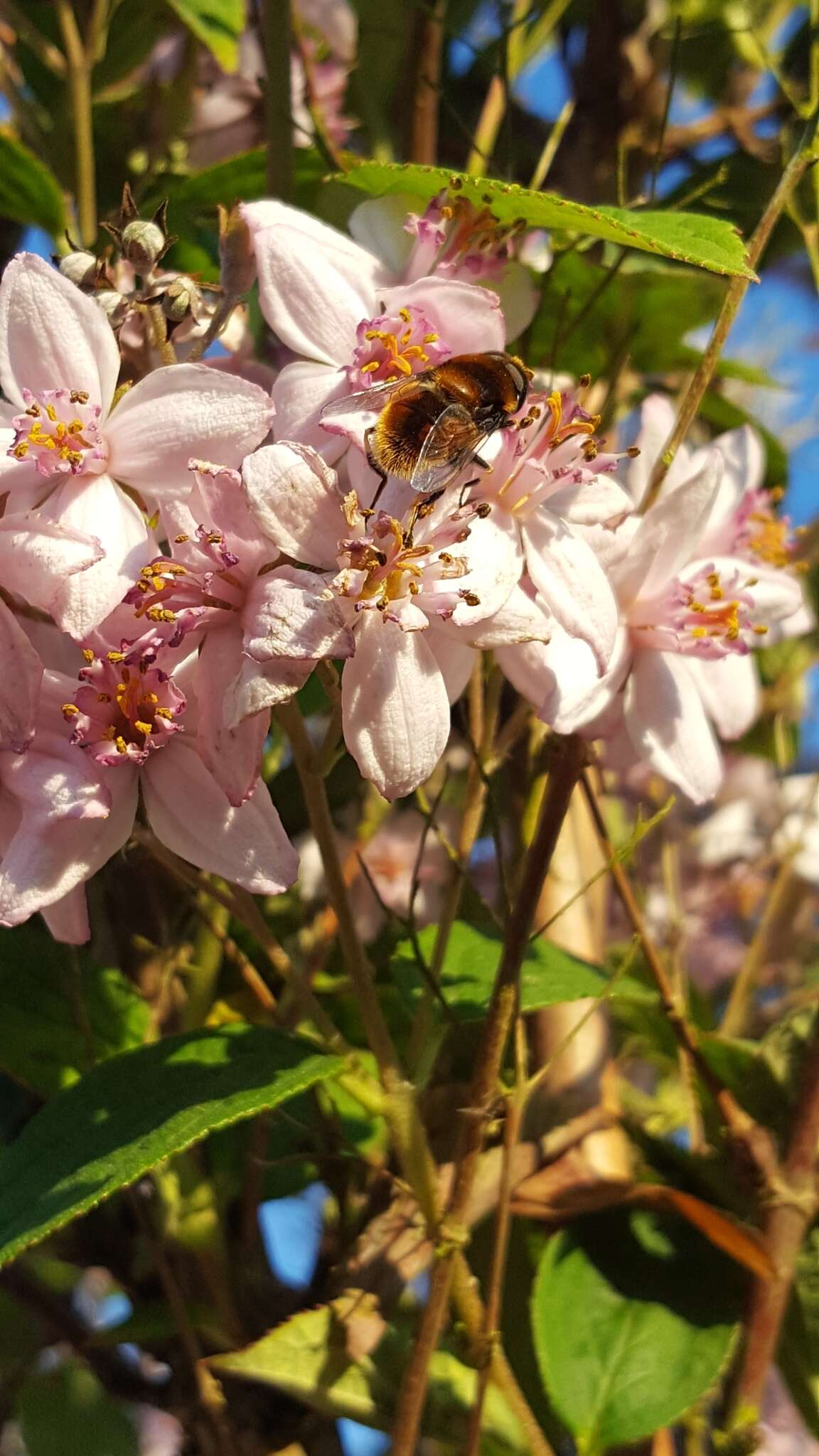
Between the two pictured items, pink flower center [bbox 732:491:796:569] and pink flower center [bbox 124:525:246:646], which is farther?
pink flower center [bbox 732:491:796:569]

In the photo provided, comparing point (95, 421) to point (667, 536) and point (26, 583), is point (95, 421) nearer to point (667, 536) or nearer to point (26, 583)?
point (26, 583)

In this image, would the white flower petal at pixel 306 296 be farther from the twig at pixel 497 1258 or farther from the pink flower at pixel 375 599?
the twig at pixel 497 1258

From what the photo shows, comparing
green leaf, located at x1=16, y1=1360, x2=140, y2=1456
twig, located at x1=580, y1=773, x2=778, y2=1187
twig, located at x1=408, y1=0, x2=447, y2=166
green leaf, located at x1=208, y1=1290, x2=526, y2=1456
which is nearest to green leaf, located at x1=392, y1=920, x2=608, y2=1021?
twig, located at x1=580, y1=773, x2=778, y2=1187

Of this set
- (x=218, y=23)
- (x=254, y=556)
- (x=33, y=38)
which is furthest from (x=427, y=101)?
(x=254, y=556)

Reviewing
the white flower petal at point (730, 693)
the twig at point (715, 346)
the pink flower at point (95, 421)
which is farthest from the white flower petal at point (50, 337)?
the white flower petal at point (730, 693)

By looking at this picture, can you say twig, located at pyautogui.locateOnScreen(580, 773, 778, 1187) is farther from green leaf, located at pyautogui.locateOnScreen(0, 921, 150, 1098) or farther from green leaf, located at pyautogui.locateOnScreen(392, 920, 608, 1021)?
green leaf, located at pyautogui.locateOnScreen(0, 921, 150, 1098)
